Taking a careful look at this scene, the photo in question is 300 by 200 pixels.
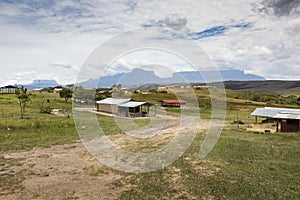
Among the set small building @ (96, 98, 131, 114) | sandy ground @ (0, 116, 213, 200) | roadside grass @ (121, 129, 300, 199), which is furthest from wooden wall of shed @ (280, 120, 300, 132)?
small building @ (96, 98, 131, 114)

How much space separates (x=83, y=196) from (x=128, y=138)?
→ 39.7ft

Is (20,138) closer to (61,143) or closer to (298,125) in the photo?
(61,143)

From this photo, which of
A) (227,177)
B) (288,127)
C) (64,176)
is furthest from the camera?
(288,127)

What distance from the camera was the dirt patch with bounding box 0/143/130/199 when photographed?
10.2 meters

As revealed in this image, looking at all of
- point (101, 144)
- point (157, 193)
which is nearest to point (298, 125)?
point (101, 144)

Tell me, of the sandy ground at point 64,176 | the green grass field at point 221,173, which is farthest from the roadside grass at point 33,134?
the sandy ground at point 64,176

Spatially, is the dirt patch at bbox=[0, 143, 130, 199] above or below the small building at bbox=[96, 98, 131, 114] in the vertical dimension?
below

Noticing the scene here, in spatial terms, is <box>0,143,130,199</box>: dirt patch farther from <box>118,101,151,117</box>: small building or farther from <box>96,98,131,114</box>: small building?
<box>96,98,131,114</box>: small building

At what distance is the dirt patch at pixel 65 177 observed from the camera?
1018 cm

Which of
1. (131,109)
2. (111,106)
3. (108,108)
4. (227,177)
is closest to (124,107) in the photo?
(131,109)

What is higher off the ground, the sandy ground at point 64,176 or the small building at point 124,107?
the small building at point 124,107

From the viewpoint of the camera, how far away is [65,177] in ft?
40.3

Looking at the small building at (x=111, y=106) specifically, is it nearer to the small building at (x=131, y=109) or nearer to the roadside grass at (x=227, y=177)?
the small building at (x=131, y=109)

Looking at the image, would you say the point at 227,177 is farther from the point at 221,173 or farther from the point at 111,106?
→ the point at 111,106
